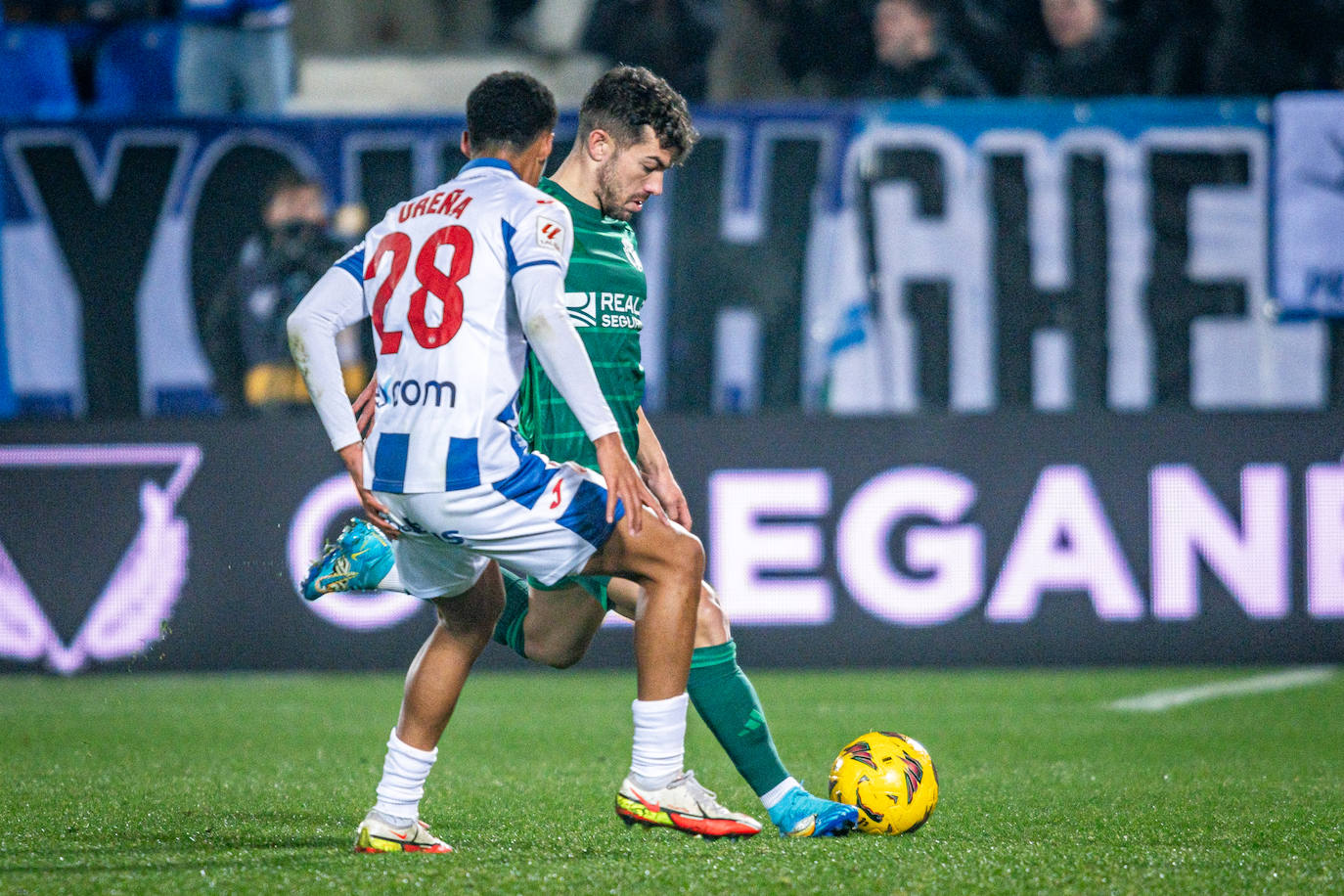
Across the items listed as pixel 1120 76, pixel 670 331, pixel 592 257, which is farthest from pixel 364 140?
pixel 592 257

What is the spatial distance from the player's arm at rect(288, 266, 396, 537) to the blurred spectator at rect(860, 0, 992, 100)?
6.52 m

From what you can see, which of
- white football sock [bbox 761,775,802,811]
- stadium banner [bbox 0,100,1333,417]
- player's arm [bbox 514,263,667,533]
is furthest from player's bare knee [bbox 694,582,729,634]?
stadium banner [bbox 0,100,1333,417]

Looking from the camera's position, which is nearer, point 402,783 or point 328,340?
point 328,340

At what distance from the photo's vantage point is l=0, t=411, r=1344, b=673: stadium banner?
8.48m

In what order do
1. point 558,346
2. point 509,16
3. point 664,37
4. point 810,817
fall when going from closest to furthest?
point 558,346
point 810,817
point 664,37
point 509,16

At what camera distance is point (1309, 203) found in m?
8.95

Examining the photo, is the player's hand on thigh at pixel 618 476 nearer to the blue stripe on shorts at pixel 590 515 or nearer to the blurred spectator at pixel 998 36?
the blue stripe on shorts at pixel 590 515

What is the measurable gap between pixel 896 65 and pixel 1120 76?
1.31 metres

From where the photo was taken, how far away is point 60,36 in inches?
397

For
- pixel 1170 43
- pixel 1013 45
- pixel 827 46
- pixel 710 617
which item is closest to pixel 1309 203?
pixel 1170 43

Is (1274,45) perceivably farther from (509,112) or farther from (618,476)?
(618,476)

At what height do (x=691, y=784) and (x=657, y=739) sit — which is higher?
(x=657, y=739)

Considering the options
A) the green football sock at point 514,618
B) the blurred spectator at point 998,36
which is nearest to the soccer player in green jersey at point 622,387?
the green football sock at point 514,618

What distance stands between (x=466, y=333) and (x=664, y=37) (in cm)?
700
